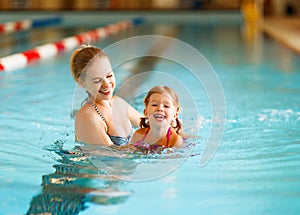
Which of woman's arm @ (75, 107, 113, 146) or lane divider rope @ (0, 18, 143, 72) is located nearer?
woman's arm @ (75, 107, 113, 146)

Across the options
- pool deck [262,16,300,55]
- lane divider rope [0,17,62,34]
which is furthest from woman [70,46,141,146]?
lane divider rope [0,17,62,34]

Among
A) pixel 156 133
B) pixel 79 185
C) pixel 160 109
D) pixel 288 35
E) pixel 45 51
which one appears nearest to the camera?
pixel 79 185

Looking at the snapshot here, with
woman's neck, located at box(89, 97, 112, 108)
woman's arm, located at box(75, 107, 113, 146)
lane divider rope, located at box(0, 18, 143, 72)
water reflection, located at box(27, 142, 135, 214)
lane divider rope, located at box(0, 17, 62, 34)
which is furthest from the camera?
lane divider rope, located at box(0, 17, 62, 34)

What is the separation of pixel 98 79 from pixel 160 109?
313 mm

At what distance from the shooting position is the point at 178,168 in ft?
7.72

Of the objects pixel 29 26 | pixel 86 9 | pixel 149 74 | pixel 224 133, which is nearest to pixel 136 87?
pixel 149 74

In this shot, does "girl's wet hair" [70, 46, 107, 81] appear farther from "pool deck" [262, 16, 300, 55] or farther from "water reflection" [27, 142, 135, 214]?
"pool deck" [262, 16, 300, 55]

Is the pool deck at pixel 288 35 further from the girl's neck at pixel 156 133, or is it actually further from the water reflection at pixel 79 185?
the water reflection at pixel 79 185

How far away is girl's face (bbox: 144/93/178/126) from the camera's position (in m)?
2.33

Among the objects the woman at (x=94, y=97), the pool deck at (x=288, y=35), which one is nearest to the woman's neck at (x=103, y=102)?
the woman at (x=94, y=97)

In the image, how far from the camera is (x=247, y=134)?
2969 mm

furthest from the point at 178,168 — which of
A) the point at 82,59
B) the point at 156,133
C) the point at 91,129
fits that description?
the point at 82,59

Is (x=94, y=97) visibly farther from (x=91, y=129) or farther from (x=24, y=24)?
(x=24, y=24)

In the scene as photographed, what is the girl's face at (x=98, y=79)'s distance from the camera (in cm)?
245
